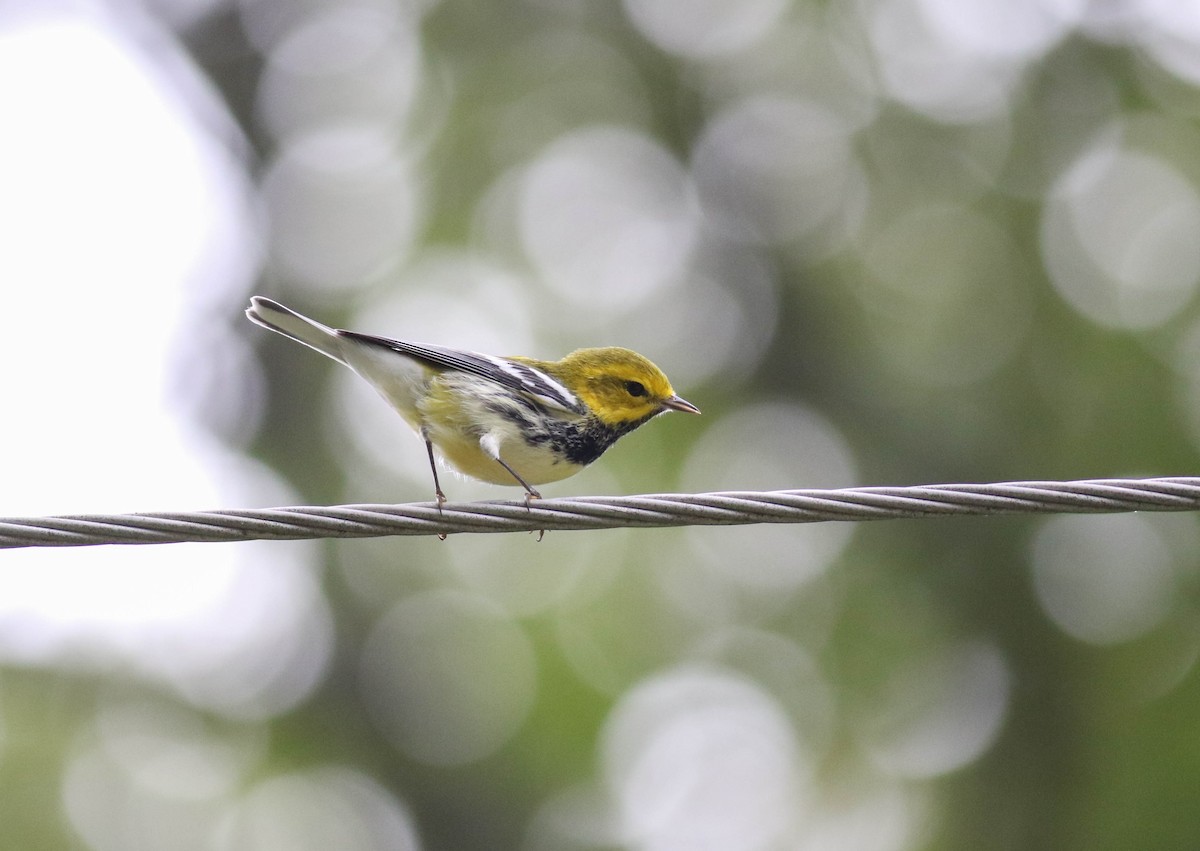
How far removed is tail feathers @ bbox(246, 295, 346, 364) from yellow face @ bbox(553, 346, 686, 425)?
141cm

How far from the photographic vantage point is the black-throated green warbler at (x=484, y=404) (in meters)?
6.12

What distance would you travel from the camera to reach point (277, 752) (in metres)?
15.1

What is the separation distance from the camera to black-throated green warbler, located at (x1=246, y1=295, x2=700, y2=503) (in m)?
6.12

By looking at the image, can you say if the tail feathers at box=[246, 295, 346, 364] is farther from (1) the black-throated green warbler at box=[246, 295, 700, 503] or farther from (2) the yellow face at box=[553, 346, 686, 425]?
(2) the yellow face at box=[553, 346, 686, 425]

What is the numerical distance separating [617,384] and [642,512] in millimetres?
2742

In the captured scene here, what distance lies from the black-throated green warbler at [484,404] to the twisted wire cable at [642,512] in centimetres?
174

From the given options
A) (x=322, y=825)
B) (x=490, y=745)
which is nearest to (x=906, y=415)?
(x=490, y=745)

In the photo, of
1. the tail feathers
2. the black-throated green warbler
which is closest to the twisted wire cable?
the black-throated green warbler

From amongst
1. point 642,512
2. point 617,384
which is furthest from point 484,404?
point 642,512

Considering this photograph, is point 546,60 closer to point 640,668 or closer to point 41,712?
point 640,668

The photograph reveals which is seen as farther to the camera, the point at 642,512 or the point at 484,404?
the point at 484,404

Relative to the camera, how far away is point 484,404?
20.2ft

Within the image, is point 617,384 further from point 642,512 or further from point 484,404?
point 642,512

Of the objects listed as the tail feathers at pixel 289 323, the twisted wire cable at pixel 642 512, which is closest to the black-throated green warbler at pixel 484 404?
the tail feathers at pixel 289 323
